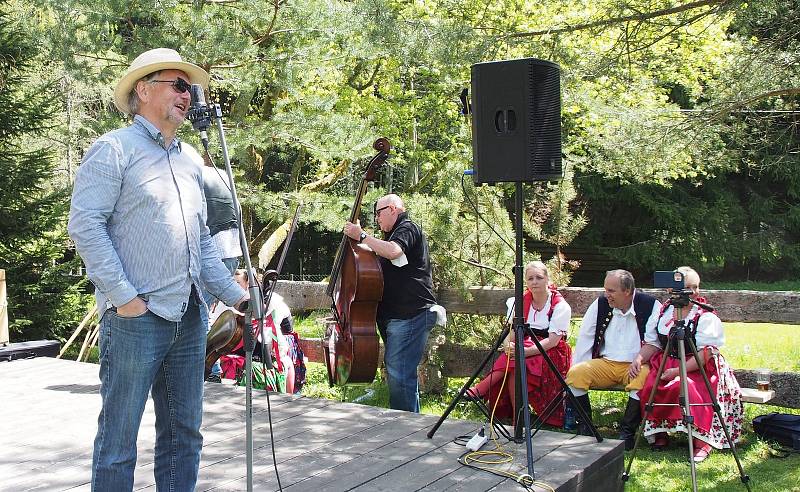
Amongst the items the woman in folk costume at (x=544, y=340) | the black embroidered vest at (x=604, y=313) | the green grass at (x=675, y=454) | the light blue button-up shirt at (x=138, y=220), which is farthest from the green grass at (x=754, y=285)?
the light blue button-up shirt at (x=138, y=220)

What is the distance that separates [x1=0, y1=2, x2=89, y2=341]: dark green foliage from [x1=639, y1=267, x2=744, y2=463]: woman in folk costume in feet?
21.0

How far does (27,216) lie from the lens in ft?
27.9

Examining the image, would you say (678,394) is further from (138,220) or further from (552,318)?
(138,220)

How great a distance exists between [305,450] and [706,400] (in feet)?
8.94

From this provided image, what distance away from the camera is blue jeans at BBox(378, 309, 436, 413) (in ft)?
16.8

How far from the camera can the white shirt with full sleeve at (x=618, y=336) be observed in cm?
534

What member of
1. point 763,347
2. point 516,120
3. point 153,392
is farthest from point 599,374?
point 763,347

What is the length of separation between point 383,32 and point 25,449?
362 cm

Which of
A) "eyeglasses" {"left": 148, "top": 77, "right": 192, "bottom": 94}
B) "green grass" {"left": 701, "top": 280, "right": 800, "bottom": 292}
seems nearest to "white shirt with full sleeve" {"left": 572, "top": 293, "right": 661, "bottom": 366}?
"eyeglasses" {"left": 148, "top": 77, "right": 192, "bottom": 94}

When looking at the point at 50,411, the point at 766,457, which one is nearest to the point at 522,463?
the point at 766,457

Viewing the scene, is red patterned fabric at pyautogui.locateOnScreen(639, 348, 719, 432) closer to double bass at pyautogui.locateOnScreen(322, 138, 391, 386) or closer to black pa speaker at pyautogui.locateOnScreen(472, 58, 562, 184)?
double bass at pyautogui.locateOnScreen(322, 138, 391, 386)

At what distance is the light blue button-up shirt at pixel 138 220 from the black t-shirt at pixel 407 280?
2.51m

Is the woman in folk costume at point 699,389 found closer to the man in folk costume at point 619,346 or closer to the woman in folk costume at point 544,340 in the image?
the man in folk costume at point 619,346

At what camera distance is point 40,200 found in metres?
8.64
